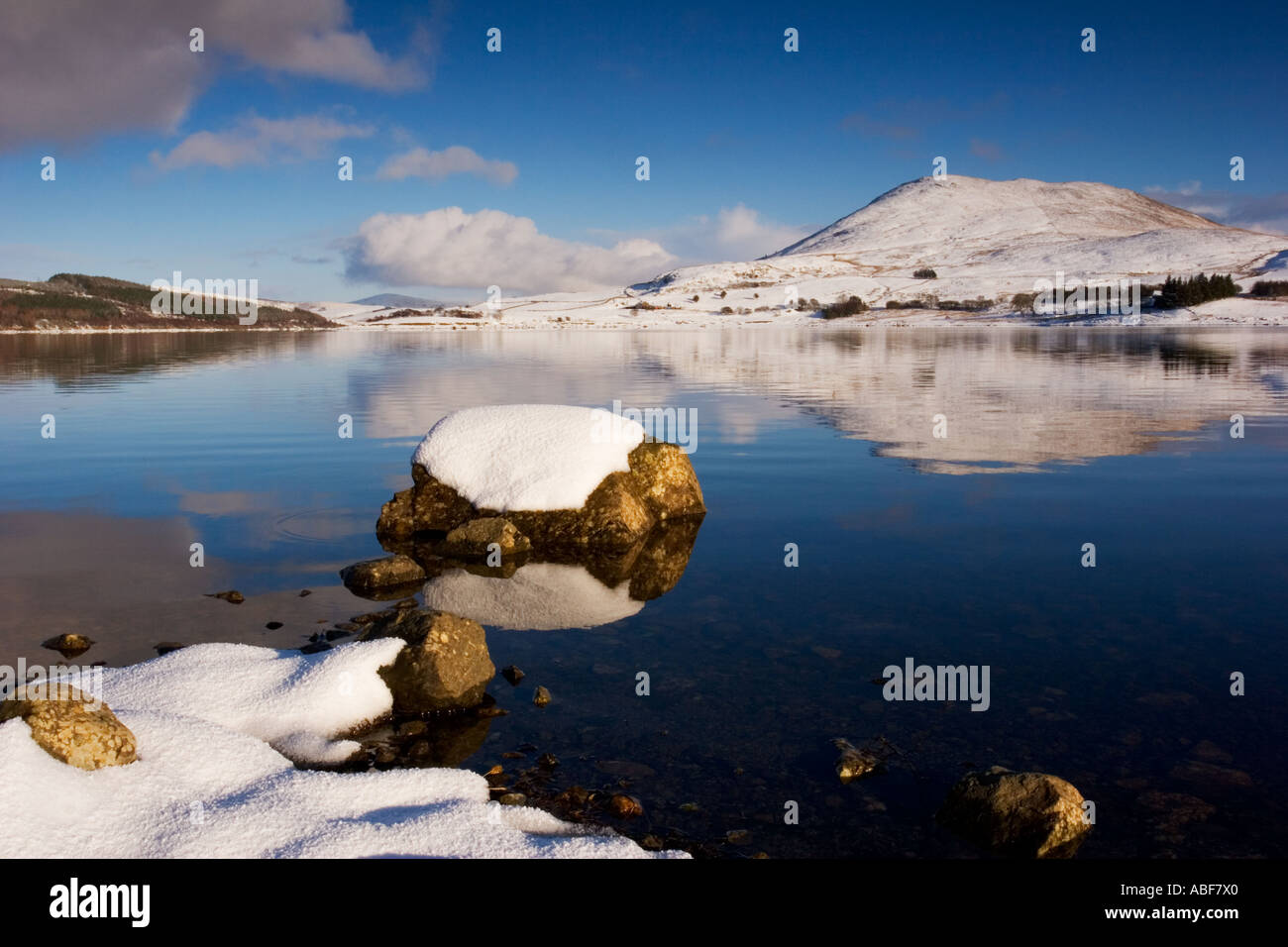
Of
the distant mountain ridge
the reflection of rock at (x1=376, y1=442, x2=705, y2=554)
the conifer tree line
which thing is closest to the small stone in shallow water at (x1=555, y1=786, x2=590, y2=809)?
the reflection of rock at (x1=376, y1=442, x2=705, y2=554)

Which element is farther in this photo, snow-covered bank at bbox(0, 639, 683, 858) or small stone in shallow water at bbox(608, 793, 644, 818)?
small stone in shallow water at bbox(608, 793, 644, 818)

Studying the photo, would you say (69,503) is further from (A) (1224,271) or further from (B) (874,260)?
(B) (874,260)

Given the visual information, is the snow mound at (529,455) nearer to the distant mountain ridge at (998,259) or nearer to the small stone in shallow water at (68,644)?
the small stone in shallow water at (68,644)

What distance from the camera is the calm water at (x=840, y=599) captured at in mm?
6520

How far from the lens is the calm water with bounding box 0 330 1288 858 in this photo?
21.4 ft

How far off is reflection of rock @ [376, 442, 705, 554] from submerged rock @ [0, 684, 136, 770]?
7164mm

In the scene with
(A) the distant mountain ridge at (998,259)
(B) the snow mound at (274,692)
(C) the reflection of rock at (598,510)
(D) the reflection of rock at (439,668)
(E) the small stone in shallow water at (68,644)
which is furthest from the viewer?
(A) the distant mountain ridge at (998,259)

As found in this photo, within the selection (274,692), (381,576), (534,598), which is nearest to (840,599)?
(534,598)

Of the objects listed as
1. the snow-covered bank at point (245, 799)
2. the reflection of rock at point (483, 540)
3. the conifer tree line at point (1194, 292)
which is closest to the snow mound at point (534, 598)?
the reflection of rock at point (483, 540)

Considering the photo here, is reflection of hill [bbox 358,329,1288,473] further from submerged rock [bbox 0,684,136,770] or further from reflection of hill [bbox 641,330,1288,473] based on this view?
submerged rock [bbox 0,684,136,770]

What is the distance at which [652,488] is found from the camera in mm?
14328

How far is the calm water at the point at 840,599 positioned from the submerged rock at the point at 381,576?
12.1 inches

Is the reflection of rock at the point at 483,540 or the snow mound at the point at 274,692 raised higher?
the reflection of rock at the point at 483,540
